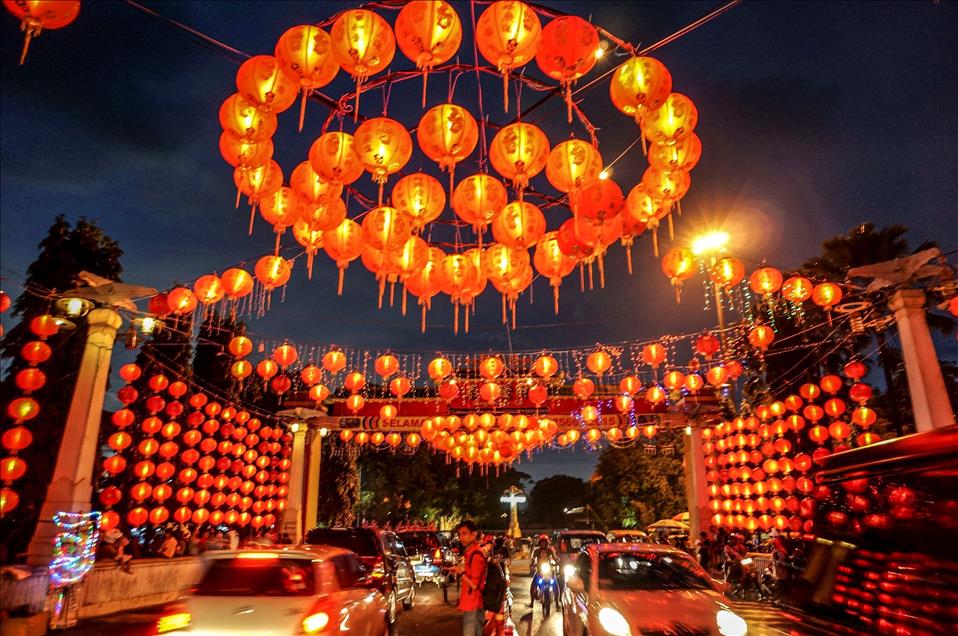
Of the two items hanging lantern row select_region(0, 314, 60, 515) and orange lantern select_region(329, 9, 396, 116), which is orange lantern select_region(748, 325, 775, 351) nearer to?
orange lantern select_region(329, 9, 396, 116)

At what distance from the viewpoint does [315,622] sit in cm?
499

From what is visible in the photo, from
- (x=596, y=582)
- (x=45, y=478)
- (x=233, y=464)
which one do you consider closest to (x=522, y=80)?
(x=596, y=582)

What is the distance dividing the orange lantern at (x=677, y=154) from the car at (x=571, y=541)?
7.33 meters

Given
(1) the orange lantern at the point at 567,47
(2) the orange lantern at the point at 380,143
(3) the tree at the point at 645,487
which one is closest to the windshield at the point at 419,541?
(2) the orange lantern at the point at 380,143

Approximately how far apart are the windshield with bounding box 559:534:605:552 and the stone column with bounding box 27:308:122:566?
10071 mm

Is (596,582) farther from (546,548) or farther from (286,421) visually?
(286,421)

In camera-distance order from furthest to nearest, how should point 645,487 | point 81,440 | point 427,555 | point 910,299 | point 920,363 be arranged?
1. point 645,487
2. point 427,555
3. point 81,440
4. point 910,299
5. point 920,363

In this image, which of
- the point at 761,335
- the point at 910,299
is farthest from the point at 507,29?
the point at 910,299

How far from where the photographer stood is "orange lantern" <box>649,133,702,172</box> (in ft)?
25.8

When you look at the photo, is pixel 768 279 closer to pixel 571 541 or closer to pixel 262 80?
pixel 571 541

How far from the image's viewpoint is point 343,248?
927 centimetres

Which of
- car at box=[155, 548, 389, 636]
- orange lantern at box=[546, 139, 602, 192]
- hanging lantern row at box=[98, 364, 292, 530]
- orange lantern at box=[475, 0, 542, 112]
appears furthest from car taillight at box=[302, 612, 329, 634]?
hanging lantern row at box=[98, 364, 292, 530]

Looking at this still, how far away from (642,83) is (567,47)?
3.48ft

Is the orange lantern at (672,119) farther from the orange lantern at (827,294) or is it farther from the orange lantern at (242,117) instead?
the orange lantern at (827,294)
